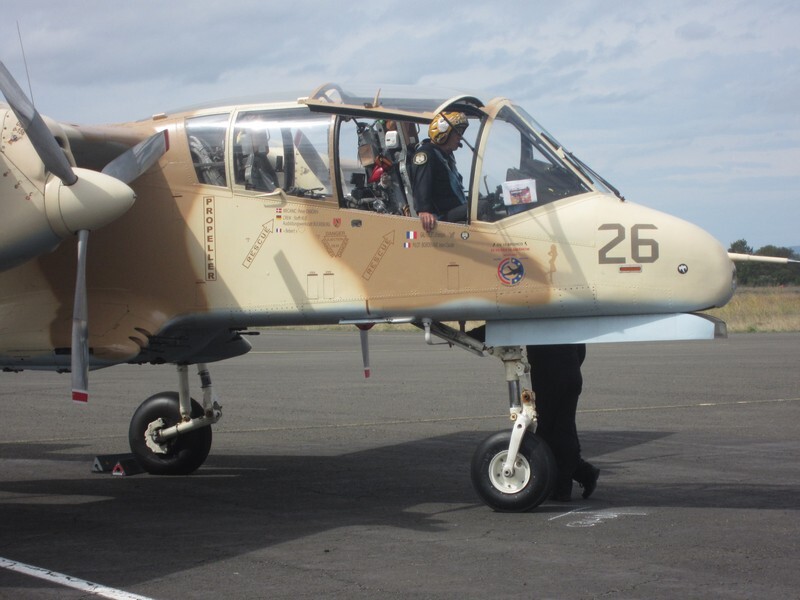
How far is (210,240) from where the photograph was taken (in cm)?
946

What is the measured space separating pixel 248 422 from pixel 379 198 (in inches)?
308

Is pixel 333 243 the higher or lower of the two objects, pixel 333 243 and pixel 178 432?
the higher

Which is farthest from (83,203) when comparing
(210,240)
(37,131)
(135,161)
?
(210,240)

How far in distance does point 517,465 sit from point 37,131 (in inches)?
182

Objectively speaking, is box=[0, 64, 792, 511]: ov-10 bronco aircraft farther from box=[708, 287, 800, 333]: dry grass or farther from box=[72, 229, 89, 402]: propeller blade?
box=[708, 287, 800, 333]: dry grass

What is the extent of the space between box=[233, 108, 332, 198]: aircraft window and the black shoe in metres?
3.47

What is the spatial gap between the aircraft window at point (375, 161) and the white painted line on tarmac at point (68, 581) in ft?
12.9

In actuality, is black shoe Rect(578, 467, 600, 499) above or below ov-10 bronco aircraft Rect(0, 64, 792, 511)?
below

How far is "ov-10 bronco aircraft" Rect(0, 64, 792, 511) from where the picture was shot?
851cm

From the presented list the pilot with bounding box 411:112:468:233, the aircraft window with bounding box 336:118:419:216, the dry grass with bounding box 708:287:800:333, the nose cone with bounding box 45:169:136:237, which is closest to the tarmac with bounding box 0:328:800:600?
the nose cone with bounding box 45:169:136:237

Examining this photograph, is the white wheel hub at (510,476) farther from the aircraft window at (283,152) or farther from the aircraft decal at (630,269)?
the aircraft window at (283,152)

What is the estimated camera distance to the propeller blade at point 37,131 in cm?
779

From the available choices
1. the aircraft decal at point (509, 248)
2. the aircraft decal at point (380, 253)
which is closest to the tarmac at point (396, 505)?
the aircraft decal at point (380, 253)

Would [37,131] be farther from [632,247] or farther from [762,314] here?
[762,314]
